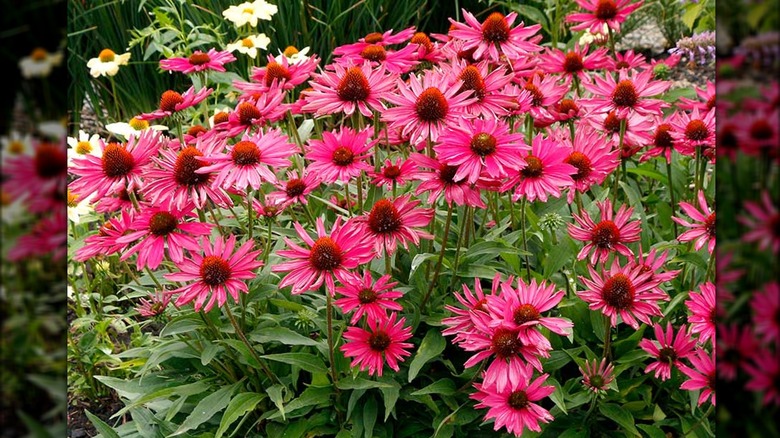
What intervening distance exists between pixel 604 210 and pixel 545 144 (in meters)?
0.19

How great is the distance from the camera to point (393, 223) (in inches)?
57.1

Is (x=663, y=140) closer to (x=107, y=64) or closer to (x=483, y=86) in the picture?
(x=483, y=86)

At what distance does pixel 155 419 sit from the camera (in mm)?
1753

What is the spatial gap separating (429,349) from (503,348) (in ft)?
0.93

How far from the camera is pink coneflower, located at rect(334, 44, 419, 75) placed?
6.18 ft

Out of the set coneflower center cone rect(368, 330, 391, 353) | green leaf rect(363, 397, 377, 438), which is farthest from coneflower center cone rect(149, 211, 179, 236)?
green leaf rect(363, 397, 377, 438)

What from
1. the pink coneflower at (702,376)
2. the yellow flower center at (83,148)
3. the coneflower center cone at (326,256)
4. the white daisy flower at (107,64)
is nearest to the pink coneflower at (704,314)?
the pink coneflower at (702,376)

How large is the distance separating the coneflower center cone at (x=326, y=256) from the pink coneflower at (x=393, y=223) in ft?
0.25

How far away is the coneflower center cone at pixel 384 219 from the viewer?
144cm

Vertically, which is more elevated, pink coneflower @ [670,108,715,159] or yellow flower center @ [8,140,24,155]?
yellow flower center @ [8,140,24,155]

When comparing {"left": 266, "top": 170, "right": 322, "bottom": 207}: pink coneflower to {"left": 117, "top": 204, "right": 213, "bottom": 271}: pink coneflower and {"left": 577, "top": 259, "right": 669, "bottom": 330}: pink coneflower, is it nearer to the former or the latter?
{"left": 117, "top": 204, "right": 213, "bottom": 271}: pink coneflower

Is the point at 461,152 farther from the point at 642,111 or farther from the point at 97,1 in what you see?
the point at 97,1

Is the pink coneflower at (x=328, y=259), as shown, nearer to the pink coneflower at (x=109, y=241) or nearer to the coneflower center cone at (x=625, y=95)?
the pink coneflower at (x=109, y=241)

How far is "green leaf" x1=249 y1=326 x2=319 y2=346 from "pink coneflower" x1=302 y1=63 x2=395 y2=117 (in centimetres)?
46
